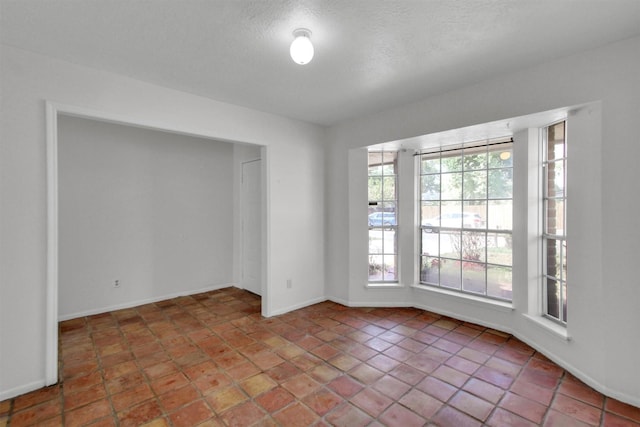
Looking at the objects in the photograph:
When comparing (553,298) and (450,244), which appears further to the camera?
(450,244)

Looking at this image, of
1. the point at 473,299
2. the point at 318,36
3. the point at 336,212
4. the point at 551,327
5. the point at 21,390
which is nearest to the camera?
the point at 318,36

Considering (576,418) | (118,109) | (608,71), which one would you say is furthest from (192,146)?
(576,418)

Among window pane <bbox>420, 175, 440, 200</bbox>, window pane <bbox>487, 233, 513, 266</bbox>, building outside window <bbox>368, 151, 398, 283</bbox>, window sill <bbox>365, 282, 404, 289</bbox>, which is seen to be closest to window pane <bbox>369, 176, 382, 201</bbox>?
building outside window <bbox>368, 151, 398, 283</bbox>

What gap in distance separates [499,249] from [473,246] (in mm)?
295

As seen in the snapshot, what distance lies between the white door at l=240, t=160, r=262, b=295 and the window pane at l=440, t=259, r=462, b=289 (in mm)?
2753

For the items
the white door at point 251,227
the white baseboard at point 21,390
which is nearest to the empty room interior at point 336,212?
the white baseboard at point 21,390

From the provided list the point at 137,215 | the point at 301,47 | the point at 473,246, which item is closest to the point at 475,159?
the point at 473,246

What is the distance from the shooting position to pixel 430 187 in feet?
13.4

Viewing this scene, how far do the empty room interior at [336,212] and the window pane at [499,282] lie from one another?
23 millimetres

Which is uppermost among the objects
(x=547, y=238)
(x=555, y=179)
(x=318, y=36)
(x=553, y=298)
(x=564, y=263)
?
(x=318, y=36)

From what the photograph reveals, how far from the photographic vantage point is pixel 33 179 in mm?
2389

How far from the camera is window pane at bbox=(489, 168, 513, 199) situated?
3391 mm

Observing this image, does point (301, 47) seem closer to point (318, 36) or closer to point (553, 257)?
point (318, 36)

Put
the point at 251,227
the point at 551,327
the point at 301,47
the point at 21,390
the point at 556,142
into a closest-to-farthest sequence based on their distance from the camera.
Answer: the point at 301,47, the point at 21,390, the point at 551,327, the point at 556,142, the point at 251,227
